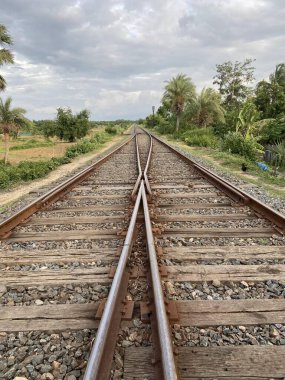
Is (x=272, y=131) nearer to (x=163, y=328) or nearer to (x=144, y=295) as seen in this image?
(x=144, y=295)

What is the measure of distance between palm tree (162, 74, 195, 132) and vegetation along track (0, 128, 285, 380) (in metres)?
34.0

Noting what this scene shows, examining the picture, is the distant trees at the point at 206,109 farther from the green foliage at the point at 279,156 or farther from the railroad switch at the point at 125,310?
the railroad switch at the point at 125,310

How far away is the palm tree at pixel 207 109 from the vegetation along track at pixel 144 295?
30430 mm

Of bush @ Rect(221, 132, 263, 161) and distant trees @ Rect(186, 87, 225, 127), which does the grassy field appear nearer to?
bush @ Rect(221, 132, 263, 161)

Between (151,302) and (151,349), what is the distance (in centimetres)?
47

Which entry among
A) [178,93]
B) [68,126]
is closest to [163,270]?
[178,93]

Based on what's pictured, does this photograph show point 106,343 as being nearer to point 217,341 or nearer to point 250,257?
point 217,341

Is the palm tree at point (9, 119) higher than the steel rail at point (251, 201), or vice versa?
the palm tree at point (9, 119)

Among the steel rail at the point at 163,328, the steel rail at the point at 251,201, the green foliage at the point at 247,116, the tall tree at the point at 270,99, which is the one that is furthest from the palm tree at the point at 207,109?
the steel rail at the point at 163,328

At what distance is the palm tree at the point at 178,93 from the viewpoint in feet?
123

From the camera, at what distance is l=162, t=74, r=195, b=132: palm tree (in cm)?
3738

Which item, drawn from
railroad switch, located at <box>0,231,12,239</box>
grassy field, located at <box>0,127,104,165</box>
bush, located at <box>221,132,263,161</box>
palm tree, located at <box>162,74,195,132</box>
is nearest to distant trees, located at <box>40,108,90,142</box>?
grassy field, located at <box>0,127,104,165</box>

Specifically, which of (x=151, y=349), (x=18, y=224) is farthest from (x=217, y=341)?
(x=18, y=224)

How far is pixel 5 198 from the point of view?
7.34m
